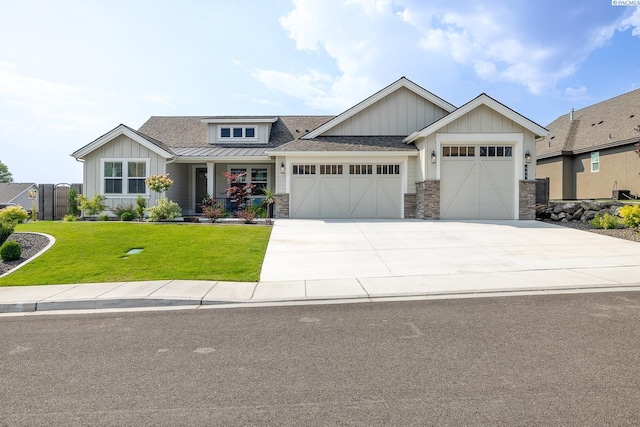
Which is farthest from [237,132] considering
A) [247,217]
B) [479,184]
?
[479,184]

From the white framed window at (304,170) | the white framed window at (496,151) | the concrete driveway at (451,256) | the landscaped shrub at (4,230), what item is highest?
the white framed window at (496,151)

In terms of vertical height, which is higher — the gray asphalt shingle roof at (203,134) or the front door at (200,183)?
the gray asphalt shingle roof at (203,134)

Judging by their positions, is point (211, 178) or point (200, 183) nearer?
point (211, 178)

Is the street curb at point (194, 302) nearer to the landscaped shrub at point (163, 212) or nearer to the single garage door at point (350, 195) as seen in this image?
the landscaped shrub at point (163, 212)

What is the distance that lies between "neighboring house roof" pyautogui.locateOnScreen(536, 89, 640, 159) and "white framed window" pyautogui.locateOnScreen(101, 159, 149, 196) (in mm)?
22695

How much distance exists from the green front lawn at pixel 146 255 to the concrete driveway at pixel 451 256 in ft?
2.43

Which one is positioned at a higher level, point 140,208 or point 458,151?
point 458,151

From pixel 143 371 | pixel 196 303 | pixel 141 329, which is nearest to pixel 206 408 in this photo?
pixel 143 371

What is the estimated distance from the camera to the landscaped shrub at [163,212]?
49.7 ft

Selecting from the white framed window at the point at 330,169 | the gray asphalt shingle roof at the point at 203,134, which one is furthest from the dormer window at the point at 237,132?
the white framed window at the point at 330,169

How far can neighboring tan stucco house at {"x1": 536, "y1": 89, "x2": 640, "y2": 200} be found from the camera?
68.1 feet

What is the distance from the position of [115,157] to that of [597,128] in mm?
28059

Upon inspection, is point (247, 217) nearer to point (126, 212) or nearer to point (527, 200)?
point (126, 212)

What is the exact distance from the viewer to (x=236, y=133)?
72.0 feet
